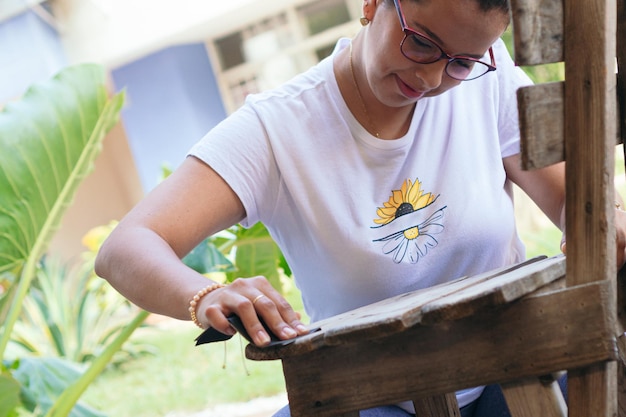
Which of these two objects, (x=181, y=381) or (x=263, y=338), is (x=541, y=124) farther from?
(x=181, y=381)

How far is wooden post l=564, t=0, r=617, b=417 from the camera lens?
984 mm

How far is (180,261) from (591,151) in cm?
66

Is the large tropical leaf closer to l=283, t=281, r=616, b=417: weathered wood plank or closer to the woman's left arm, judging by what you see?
the woman's left arm

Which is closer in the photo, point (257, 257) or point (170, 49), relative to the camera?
point (257, 257)

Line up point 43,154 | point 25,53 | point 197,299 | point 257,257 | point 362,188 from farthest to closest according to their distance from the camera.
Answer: point 25,53
point 257,257
point 43,154
point 362,188
point 197,299

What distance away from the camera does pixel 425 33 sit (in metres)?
1.37

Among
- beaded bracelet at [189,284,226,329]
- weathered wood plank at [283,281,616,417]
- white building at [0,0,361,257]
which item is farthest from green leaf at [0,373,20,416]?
white building at [0,0,361,257]

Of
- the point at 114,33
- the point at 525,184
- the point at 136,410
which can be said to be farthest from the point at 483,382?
the point at 114,33

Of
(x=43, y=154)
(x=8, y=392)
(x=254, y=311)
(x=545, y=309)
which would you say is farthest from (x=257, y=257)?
(x=545, y=309)

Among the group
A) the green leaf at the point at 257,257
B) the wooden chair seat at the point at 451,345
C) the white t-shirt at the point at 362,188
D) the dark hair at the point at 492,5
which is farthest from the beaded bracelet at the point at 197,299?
the green leaf at the point at 257,257

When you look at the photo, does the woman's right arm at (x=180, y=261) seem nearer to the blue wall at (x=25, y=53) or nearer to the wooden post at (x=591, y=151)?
the wooden post at (x=591, y=151)

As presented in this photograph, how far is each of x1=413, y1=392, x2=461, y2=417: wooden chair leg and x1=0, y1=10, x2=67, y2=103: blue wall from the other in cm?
723

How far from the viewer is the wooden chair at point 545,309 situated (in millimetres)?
978

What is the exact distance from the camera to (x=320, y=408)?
1.14 meters
